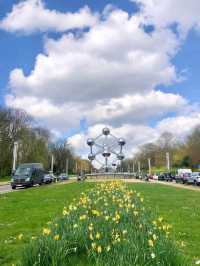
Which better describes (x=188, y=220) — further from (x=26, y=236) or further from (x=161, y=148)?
(x=161, y=148)

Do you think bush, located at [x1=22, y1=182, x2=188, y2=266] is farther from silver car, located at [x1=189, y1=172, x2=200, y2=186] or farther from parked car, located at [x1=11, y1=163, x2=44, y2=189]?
silver car, located at [x1=189, y1=172, x2=200, y2=186]

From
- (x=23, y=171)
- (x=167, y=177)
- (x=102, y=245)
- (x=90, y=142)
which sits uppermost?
(x=90, y=142)

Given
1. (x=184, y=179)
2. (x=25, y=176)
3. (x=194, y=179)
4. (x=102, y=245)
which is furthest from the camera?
(x=184, y=179)

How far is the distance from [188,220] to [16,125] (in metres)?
68.8

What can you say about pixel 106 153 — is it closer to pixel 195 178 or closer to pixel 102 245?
pixel 195 178

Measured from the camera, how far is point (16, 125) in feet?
256

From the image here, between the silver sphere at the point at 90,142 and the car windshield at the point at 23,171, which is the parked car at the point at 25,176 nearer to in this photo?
the car windshield at the point at 23,171

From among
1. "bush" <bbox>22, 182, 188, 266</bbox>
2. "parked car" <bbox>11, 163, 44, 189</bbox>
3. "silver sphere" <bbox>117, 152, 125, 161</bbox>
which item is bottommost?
"bush" <bbox>22, 182, 188, 266</bbox>

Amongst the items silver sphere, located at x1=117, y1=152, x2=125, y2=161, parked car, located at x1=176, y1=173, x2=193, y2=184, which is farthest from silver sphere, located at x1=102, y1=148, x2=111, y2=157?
parked car, located at x1=176, y1=173, x2=193, y2=184

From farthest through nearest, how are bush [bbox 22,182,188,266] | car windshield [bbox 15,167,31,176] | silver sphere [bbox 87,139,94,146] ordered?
1. silver sphere [bbox 87,139,94,146]
2. car windshield [bbox 15,167,31,176]
3. bush [bbox 22,182,188,266]

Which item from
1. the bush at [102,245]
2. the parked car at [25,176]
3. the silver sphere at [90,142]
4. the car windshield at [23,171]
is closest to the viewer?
the bush at [102,245]

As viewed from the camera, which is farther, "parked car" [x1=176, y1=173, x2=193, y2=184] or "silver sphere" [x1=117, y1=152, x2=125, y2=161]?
"silver sphere" [x1=117, y1=152, x2=125, y2=161]

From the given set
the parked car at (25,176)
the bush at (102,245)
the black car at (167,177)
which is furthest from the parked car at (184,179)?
the bush at (102,245)

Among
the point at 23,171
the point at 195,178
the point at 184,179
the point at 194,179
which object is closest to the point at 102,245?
the point at 23,171
